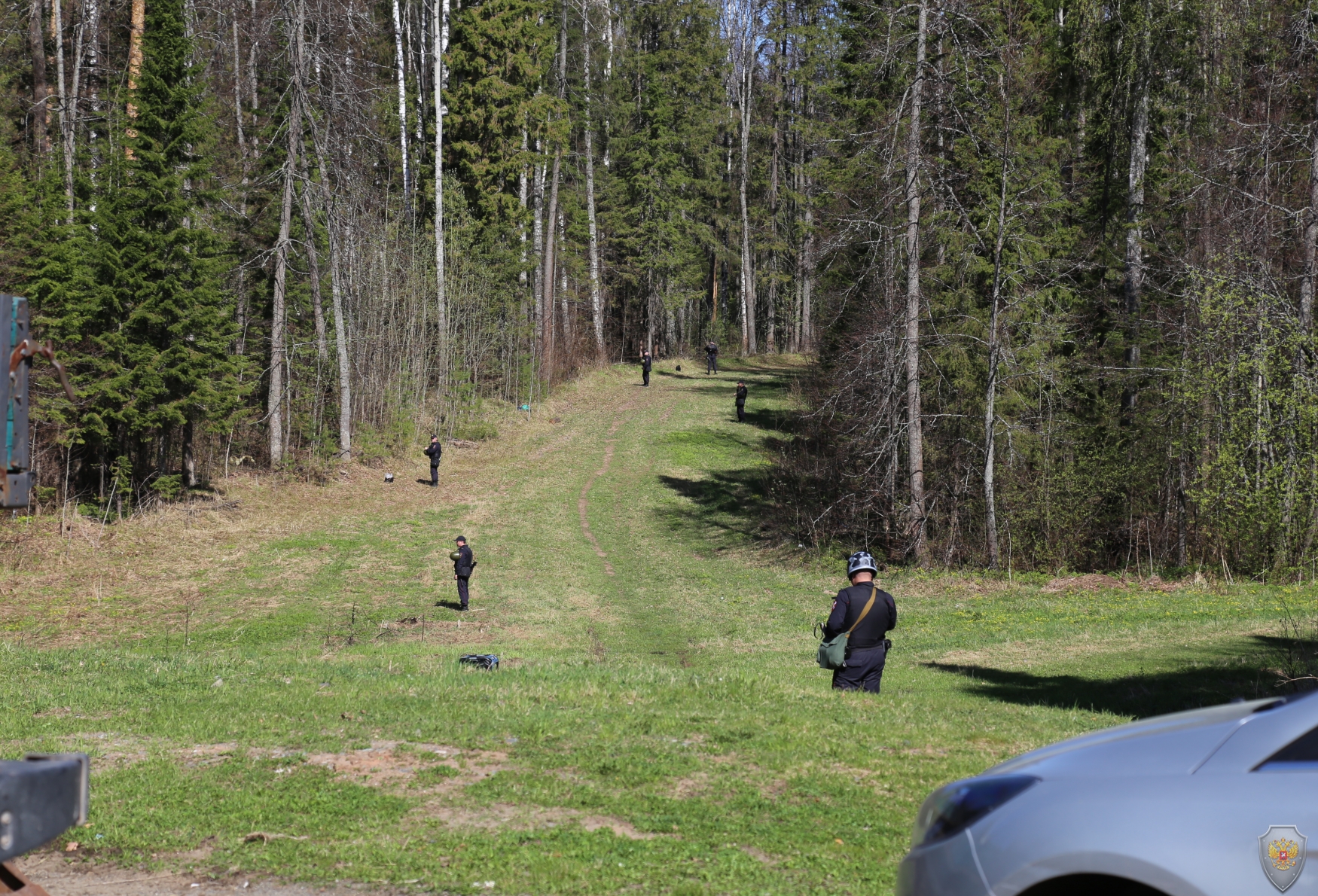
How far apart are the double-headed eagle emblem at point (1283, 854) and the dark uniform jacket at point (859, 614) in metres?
6.92

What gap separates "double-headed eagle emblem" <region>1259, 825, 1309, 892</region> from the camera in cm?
278

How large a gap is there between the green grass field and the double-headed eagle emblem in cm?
283

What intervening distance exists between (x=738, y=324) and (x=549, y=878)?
242ft

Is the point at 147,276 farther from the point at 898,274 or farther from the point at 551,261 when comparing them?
the point at 551,261

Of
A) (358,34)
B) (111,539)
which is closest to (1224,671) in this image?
(111,539)

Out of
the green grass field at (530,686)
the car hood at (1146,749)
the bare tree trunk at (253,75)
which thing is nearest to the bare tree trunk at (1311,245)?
the green grass field at (530,686)

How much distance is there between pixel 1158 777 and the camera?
2.99 m

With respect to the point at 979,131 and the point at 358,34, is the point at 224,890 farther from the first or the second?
the point at 358,34

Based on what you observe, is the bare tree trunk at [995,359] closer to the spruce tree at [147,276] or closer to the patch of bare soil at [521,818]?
the spruce tree at [147,276]

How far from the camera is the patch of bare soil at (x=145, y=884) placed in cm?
548

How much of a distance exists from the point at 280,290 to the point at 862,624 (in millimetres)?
25952

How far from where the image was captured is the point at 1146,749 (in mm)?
3195

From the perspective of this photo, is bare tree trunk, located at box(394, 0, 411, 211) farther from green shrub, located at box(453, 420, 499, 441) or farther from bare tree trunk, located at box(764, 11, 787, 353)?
bare tree trunk, located at box(764, 11, 787, 353)

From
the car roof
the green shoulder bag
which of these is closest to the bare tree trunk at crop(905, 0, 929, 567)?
the green shoulder bag
